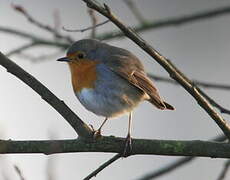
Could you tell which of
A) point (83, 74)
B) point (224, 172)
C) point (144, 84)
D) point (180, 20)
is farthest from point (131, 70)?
point (224, 172)

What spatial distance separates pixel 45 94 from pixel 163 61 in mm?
705

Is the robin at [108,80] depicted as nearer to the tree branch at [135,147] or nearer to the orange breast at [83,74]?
the orange breast at [83,74]

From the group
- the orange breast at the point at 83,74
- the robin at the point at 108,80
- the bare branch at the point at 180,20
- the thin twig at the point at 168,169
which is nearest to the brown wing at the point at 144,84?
the robin at the point at 108,80

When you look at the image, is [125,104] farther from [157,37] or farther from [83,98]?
[157,37]

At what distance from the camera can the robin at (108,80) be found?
429cm

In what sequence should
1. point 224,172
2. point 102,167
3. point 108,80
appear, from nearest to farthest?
1. point 102,167
2. point 224,172
3. point 108,80

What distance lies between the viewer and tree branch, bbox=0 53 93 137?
A: 362 centimetres

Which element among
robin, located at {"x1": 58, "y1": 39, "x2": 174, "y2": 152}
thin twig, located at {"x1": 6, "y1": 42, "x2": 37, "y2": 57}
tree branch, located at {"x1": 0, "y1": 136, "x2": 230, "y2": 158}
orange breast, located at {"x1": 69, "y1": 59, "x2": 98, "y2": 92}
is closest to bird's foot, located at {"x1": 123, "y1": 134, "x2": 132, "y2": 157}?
tree branch, located at {"x1": 0, "y1": 136, "x2": 230, "y2": 158}

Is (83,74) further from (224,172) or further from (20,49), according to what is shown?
(224,172)

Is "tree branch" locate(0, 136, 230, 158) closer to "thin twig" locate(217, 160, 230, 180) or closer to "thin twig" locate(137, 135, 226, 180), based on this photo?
"thin twig" locate(217, 160, 230, 180)

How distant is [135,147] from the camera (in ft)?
11.6

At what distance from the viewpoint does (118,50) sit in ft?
15.2

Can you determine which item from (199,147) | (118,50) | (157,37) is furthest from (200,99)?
(157,37)

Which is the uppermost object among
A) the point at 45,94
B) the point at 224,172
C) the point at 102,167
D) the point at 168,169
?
the point at 45,94
